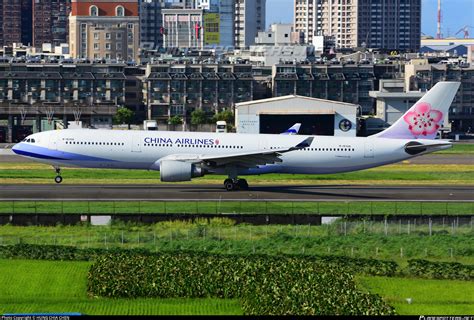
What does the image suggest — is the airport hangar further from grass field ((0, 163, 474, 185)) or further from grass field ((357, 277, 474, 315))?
grass field ((357, 277, 474, 315))

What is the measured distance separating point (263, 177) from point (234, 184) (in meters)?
12.3

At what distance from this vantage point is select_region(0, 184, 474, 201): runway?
3268 inches

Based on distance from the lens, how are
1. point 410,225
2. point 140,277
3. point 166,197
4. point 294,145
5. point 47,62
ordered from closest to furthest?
point 140,277 < point 410,225 < point 166,197 < point 294,145 < point 47,62

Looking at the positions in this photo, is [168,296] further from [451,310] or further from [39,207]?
[39,207]

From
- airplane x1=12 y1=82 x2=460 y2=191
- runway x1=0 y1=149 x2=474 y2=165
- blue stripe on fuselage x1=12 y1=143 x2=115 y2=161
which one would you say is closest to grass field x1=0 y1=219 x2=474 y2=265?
airplane x1=12 y1=82 x2=460 y2=191

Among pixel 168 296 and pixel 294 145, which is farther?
pixel 294 145

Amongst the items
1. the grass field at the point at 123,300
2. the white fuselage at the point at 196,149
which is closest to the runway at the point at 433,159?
the white fuselage at the point at 196,149

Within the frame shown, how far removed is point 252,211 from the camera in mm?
76125

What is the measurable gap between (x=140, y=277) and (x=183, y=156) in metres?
32.5

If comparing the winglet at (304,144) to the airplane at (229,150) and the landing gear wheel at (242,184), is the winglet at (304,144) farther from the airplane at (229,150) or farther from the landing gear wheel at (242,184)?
the landing gear wheel at (242,184)

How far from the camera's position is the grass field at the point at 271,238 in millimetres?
64250

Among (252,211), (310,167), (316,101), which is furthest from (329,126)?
(252,211)

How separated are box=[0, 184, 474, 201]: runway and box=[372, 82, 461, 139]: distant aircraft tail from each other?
4.00 meters

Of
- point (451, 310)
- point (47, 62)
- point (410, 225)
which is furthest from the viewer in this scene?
point (47, 62)
